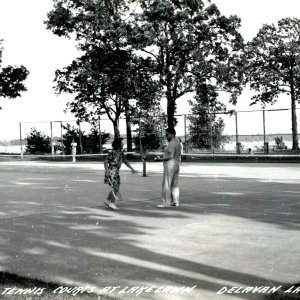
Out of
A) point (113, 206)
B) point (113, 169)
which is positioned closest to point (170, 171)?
point (113, 169)

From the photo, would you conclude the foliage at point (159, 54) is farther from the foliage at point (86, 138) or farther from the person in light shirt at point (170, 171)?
the person in light shirt at point (170, 171)

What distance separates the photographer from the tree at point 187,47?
116 ft

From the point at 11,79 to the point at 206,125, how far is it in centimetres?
1877

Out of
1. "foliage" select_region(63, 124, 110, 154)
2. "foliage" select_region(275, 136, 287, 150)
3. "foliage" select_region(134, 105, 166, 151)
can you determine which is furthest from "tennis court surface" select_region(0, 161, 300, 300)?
"foliage" select_region(63, 124, 110, 154)

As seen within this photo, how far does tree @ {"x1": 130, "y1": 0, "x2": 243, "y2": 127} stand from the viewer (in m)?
35.2

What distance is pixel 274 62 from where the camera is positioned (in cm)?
4953

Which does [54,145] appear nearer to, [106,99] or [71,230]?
[106,99]

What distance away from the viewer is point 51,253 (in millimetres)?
7281

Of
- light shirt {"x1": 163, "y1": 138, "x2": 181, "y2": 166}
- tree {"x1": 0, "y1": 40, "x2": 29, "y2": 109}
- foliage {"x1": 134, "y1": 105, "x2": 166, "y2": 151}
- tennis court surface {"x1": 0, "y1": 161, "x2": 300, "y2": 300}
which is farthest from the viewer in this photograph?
tree {"x1": 0, "y1": 40, "x2": 29, "y2": 109}

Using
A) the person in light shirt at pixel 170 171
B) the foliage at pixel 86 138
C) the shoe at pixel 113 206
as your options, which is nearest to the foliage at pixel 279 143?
the foliage at pixel 86 138

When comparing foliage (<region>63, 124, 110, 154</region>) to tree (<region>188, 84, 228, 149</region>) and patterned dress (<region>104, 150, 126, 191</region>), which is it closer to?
tree (<region>188, 84, 228, 149</region>)

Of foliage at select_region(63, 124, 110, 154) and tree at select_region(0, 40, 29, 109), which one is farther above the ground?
tree at select_region(0, 40, 29, 109)

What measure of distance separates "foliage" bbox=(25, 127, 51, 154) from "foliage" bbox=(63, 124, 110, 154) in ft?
6.09

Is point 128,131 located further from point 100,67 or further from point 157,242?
point 157,242
